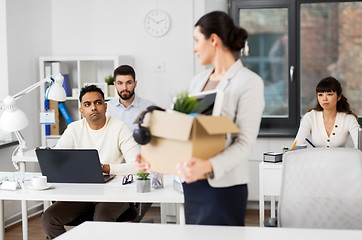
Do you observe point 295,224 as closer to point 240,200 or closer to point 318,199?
point 318,199

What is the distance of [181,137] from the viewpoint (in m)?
1.99

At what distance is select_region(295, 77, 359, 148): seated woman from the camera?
4387 mm

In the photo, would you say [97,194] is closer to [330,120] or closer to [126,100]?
[126,100]

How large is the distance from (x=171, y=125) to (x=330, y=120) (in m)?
2.72

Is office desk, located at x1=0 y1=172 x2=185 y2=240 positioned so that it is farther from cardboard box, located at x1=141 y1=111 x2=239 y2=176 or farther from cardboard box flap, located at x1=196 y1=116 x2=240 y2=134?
cardboard box flap, located at x1=196 y1=116 x2=240 y2=134

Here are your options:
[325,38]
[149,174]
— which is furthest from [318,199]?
[325,38]

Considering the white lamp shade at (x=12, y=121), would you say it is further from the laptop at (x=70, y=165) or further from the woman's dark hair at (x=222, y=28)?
the woman's dark hair at (x=222, y=28)

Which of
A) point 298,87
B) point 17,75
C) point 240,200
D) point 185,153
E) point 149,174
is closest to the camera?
point 185,153

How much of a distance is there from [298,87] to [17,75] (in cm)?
269

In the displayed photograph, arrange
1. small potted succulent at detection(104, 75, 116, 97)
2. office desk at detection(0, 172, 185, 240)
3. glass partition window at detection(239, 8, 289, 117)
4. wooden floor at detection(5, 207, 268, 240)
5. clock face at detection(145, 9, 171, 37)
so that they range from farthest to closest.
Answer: glass partition window at detection(239, 8, 289, 117)
clock face at detection(145, 9, 171, 37)
small potted succulent at detection(104, 75, 116, 97)
wooden floor at detection(5, 207, 268, 240)
office desk at detection(0, 172, 185, 240)

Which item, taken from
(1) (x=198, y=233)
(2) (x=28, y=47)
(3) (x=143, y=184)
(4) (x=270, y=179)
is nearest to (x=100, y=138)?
(3) (x=143, y=184)

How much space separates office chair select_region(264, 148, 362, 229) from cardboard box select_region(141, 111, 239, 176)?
0.76 m

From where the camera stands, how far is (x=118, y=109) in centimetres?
466

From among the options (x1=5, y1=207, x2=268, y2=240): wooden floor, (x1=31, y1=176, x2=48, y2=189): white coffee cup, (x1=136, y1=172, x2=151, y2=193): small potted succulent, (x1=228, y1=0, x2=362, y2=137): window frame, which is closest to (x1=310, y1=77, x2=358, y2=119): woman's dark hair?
(x1=228, y1=0, x2=362, y2=137): window frame
